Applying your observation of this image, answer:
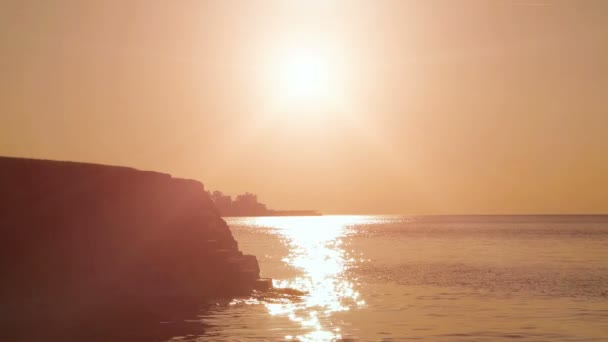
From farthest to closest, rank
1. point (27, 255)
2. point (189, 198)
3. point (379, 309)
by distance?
point (189, 198)
point (379, 309)
point (27, 255)

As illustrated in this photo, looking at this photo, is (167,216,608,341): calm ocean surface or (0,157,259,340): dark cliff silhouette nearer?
(167,216,608,341): calm ocean surface

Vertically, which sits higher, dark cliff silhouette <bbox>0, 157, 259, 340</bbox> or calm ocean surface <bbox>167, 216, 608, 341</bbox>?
dark cliff silhouette <bbox>0, 157, 259, 340</bbox>

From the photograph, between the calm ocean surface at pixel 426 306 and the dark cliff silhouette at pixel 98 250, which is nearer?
the calm ocean surface at pixel 426 306

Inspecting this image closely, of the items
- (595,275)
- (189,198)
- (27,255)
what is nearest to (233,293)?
(189,198)

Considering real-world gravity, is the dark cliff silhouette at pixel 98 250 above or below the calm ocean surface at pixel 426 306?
above

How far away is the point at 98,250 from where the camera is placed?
43.0 meters

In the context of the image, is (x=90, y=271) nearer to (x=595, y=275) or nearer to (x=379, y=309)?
(x=379, y=309)

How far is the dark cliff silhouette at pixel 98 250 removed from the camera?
3784 centimetres

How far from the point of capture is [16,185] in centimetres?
4219

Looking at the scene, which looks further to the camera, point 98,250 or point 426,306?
point 426,306

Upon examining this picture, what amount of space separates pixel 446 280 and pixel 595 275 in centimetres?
1599

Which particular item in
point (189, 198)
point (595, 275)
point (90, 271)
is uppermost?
point (189, 198)

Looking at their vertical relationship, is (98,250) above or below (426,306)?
above

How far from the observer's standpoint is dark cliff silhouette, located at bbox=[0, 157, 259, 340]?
37844mm
